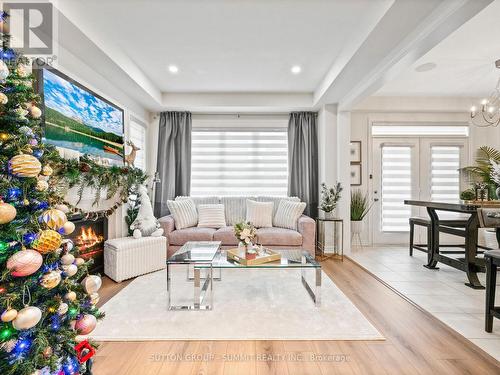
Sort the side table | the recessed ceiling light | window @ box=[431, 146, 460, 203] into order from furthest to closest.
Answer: window @ box=[431, 146, 460, 203] < the side table < the recessed ceiling light

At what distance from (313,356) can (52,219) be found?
1709mm

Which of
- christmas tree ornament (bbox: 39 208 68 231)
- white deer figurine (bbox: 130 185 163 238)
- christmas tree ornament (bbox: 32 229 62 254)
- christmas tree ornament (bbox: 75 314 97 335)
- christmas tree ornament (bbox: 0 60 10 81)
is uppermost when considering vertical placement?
christmas tree ornament (bbox: 0 60 10 81)

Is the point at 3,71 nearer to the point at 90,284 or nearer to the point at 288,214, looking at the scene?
the point at 90,284

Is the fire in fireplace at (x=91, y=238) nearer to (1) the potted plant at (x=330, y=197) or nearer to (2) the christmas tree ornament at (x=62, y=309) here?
(2) the christmas tree ornament at (x=62, y=309)

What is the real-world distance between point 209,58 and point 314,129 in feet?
7.94

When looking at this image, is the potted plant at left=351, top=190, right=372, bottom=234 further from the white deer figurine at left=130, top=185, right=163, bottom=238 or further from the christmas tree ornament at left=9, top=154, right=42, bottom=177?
the christmas tree ornament at left=9, top=154, right=42, bottom=177

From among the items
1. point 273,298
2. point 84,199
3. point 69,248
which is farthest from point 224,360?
point 84,199

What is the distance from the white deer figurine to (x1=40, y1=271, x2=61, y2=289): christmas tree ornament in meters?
2.50

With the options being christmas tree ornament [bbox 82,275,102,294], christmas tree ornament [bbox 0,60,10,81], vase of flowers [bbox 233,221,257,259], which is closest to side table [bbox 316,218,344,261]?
vase of flowers [bbox 233,221,257,259]

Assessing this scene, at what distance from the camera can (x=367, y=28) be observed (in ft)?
7.75

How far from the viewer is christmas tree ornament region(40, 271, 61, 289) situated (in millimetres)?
1001

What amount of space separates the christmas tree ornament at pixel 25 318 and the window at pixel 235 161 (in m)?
4.07

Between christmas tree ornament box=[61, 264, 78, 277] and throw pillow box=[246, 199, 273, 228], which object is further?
throw pillow box=[246, 199, 273, 228]

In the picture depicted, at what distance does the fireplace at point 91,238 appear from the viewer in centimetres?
292
